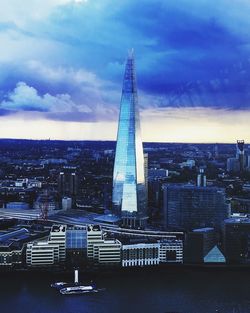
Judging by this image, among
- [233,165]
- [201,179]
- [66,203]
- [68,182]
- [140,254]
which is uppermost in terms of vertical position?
[233,165]

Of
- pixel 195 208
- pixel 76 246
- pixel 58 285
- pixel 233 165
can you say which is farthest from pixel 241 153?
pixel 58 285

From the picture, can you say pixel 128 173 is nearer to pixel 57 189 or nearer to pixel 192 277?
pixel 57 189

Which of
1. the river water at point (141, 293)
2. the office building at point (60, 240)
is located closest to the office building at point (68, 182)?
the office building at point (60, 240)

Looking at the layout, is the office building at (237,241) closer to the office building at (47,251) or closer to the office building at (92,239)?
the office building at (92,239)

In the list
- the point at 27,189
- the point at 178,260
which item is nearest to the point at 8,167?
the point at 27,189

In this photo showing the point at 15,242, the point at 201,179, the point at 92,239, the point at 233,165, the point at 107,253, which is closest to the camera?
the point at 107,253

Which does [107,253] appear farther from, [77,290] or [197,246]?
[77,290]
